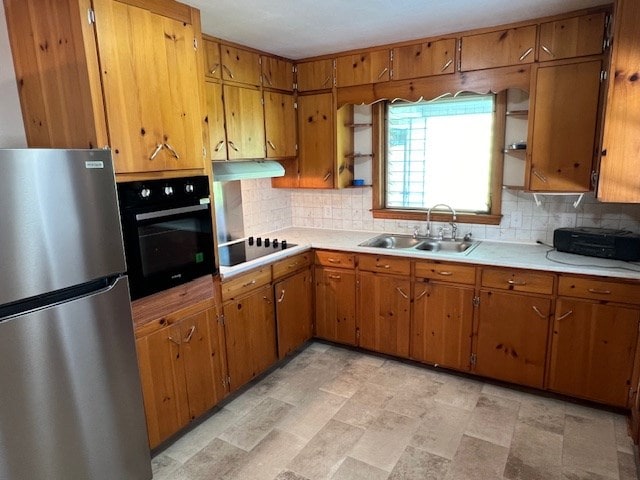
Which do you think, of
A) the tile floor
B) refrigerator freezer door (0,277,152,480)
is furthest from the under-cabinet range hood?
the tile floor

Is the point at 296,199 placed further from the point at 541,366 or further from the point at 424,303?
the point at 541,366

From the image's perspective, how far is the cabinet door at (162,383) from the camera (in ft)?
7.04

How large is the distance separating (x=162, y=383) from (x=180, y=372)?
12 cm

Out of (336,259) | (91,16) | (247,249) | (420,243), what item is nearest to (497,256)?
(420,243)

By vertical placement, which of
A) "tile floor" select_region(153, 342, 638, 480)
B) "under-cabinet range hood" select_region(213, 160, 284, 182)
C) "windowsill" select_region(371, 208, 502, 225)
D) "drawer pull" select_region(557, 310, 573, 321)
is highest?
"under-cabinet range hood" select_region(213, 160, 284, 182)

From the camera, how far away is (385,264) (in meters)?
3.16

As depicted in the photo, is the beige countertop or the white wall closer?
the white wall

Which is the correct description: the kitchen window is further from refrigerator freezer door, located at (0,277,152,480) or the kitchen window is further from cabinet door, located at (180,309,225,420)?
refrigerator freezer door, located at (0,277,152,480)

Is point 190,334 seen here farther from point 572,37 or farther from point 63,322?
point 572,37

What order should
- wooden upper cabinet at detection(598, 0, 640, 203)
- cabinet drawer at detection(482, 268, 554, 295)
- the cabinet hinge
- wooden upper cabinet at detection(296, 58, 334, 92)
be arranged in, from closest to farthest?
the cabinet hinge → wooden upper cabinet at detection(598, 0, 640, 203) → cabinet drawer at detection(482, 268, 554, 295) → wooden upper cabinet at detection(296, 58, 334, 92)

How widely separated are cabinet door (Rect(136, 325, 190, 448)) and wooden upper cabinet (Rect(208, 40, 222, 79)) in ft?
5.51

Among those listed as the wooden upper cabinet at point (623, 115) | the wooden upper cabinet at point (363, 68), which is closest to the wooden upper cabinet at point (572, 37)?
the wooden upper cabinet at point (623, 115)

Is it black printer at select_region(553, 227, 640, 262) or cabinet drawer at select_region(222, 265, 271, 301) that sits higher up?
black printer at select_region(553, 227, 640, 262)

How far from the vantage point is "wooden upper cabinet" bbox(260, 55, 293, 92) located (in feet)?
10.7
